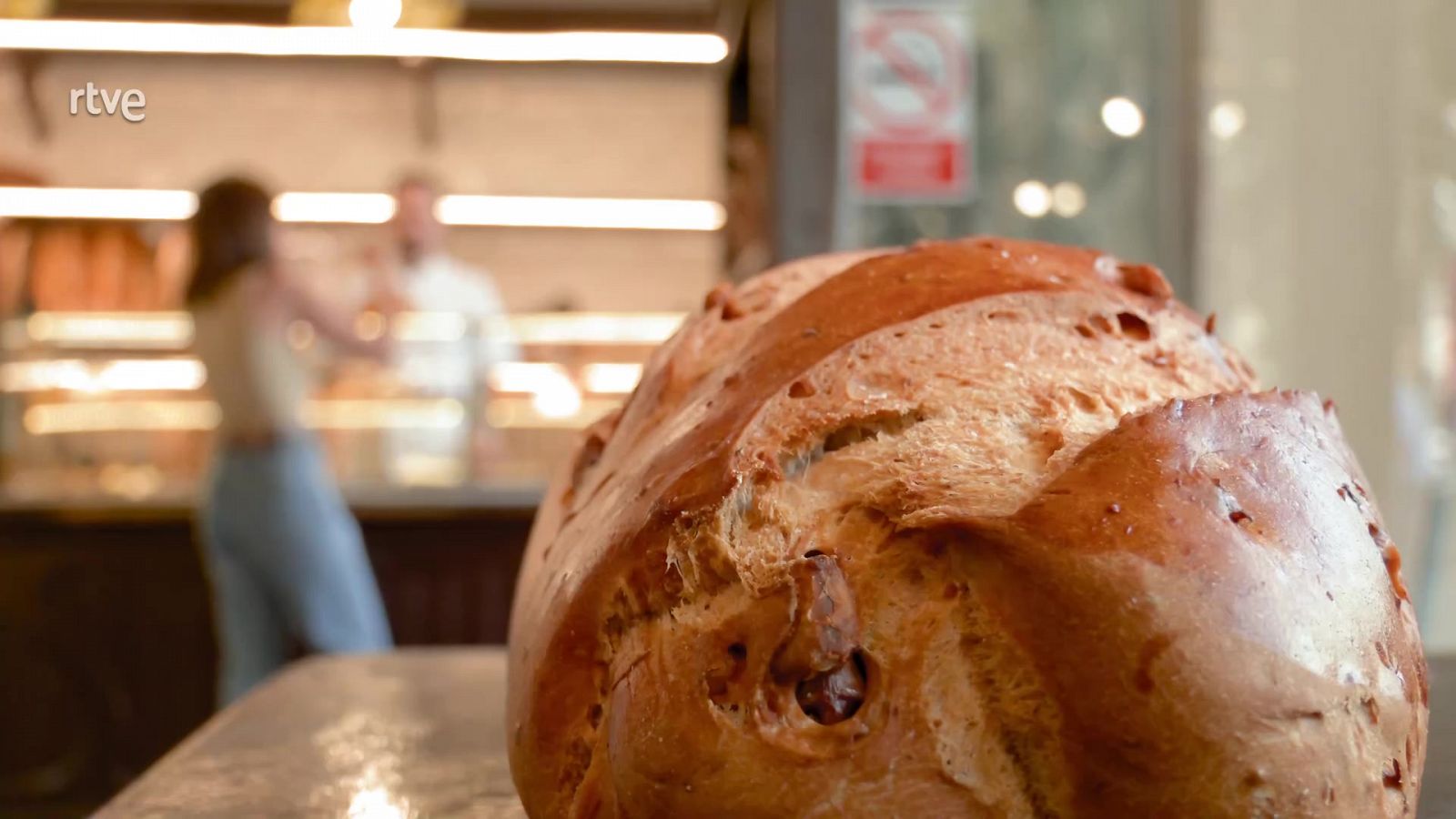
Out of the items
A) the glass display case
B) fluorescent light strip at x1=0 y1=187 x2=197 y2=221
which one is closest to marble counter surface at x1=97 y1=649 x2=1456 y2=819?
the glass display case

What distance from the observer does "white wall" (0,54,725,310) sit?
4.62m

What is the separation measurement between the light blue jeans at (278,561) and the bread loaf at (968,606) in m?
2.10

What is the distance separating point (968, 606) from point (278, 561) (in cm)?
231

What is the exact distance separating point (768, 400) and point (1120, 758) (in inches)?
8.3

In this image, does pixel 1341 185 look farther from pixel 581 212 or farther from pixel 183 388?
pixel 183 388

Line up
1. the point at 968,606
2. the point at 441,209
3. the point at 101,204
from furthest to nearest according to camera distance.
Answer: the point at 441,209 → the point at 101,204 → the point at 968,606

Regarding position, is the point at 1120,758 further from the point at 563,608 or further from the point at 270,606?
the point at 270,606

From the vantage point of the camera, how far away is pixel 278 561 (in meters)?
2.58

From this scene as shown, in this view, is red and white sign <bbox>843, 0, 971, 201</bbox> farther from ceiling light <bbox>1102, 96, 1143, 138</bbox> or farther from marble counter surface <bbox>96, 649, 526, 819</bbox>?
marble counter surface <bbox>96, 649, 526, 819</bbox>

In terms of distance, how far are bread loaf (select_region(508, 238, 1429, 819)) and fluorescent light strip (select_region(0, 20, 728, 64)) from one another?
145 inches

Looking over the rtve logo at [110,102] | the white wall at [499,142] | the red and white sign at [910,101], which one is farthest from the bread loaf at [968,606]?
the white wall at [499,142]

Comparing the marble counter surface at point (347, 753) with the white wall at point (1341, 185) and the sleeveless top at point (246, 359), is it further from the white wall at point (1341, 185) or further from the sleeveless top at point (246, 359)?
the white wall at point (1341, 185)

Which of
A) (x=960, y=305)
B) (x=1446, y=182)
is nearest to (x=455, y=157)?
(x=1446, y=182)

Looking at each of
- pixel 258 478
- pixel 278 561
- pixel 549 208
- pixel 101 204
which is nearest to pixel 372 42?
pixel 549 208
